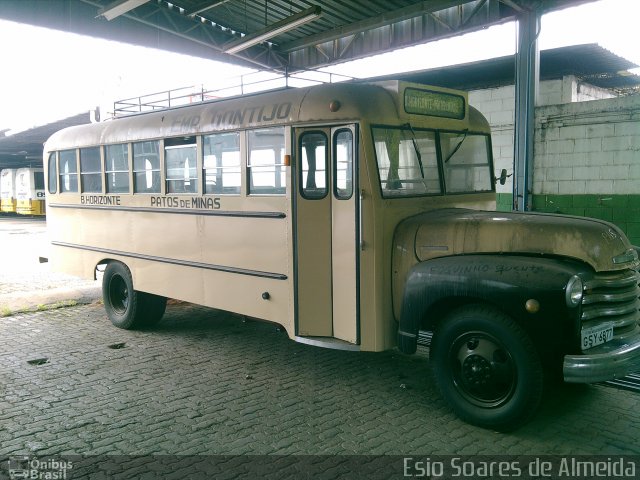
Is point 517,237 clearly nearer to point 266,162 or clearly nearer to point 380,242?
point 380,242

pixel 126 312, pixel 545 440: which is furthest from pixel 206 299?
pixel 545 440

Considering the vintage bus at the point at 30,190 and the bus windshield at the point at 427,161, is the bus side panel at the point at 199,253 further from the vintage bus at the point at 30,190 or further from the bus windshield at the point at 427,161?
the vintage bus at the point at 30,190

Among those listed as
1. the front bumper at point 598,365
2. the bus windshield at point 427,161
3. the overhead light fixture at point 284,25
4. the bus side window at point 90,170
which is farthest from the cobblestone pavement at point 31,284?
the front bumper at point 598,365

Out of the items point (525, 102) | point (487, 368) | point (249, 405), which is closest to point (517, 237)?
point (487, 368)

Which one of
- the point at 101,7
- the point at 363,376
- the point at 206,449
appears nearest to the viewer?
the point at 206,449

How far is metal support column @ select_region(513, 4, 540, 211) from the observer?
33.4 feet

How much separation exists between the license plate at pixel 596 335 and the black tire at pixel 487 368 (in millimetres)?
343

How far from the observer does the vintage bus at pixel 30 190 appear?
3259cm

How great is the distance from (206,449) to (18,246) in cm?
1656

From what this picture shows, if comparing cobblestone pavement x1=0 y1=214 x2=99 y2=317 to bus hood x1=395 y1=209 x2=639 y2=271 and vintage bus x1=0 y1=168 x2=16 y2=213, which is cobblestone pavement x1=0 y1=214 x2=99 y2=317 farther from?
vintage bus x1=0 y1=168 x2=16 y2=213

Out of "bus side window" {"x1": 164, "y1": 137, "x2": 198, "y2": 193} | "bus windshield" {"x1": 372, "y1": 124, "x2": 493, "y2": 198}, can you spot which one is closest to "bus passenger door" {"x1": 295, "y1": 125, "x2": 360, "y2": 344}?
"bus windshield" {"x1": 372, "y1": 124, "x2": 493, "y2": 198}

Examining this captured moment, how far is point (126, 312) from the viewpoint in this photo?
25.0ft

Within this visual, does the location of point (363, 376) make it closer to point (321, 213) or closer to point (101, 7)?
point (321, 213)

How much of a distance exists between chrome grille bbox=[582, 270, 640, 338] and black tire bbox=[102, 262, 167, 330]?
5.47 metres
